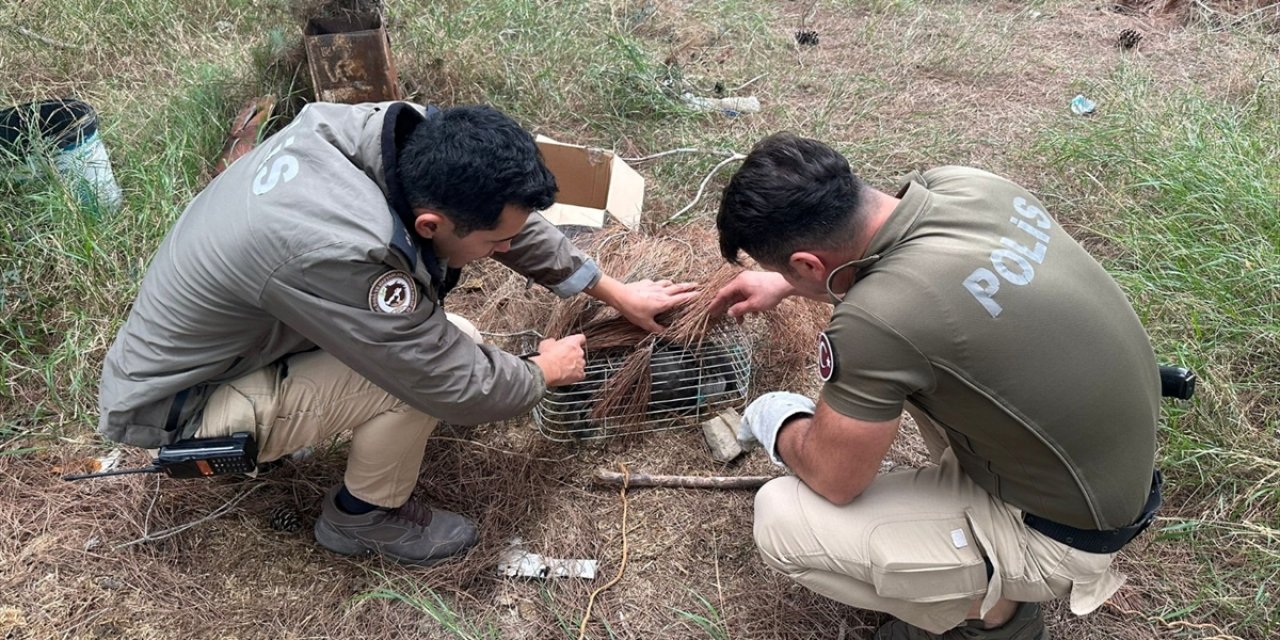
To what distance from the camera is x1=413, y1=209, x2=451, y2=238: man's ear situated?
1.88 meters

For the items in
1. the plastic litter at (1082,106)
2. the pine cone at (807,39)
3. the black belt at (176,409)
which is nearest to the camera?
the black belt at (176,409)

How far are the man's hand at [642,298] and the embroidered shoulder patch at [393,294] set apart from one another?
846 mm

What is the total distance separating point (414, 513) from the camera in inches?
96.6

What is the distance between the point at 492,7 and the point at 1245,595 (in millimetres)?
5032

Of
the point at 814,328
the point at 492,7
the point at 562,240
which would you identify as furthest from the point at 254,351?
the point at 492,7

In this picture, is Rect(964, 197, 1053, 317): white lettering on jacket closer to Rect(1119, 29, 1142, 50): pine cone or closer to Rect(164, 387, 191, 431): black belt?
Rect(164, 387, 191, 431): black belt

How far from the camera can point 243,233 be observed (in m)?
1.82

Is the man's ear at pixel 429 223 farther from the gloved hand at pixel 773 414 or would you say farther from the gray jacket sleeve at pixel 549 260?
the gloved hand at pixel 773 414

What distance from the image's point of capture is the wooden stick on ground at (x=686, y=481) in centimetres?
269

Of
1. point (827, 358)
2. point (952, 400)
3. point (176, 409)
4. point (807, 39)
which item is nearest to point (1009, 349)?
point (952, 400)

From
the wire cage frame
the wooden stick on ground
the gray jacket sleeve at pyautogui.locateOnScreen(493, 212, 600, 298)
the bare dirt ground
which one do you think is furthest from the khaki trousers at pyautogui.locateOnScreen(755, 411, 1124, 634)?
the gray jacket sleeve at pyautogui.locateOnScreen(493, 212, 600, 298)

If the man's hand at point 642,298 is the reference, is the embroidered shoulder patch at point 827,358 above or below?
above

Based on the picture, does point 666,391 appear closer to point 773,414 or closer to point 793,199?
point 773,414

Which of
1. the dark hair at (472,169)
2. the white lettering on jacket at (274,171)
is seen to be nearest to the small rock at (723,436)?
the dark hair at (472,169)
